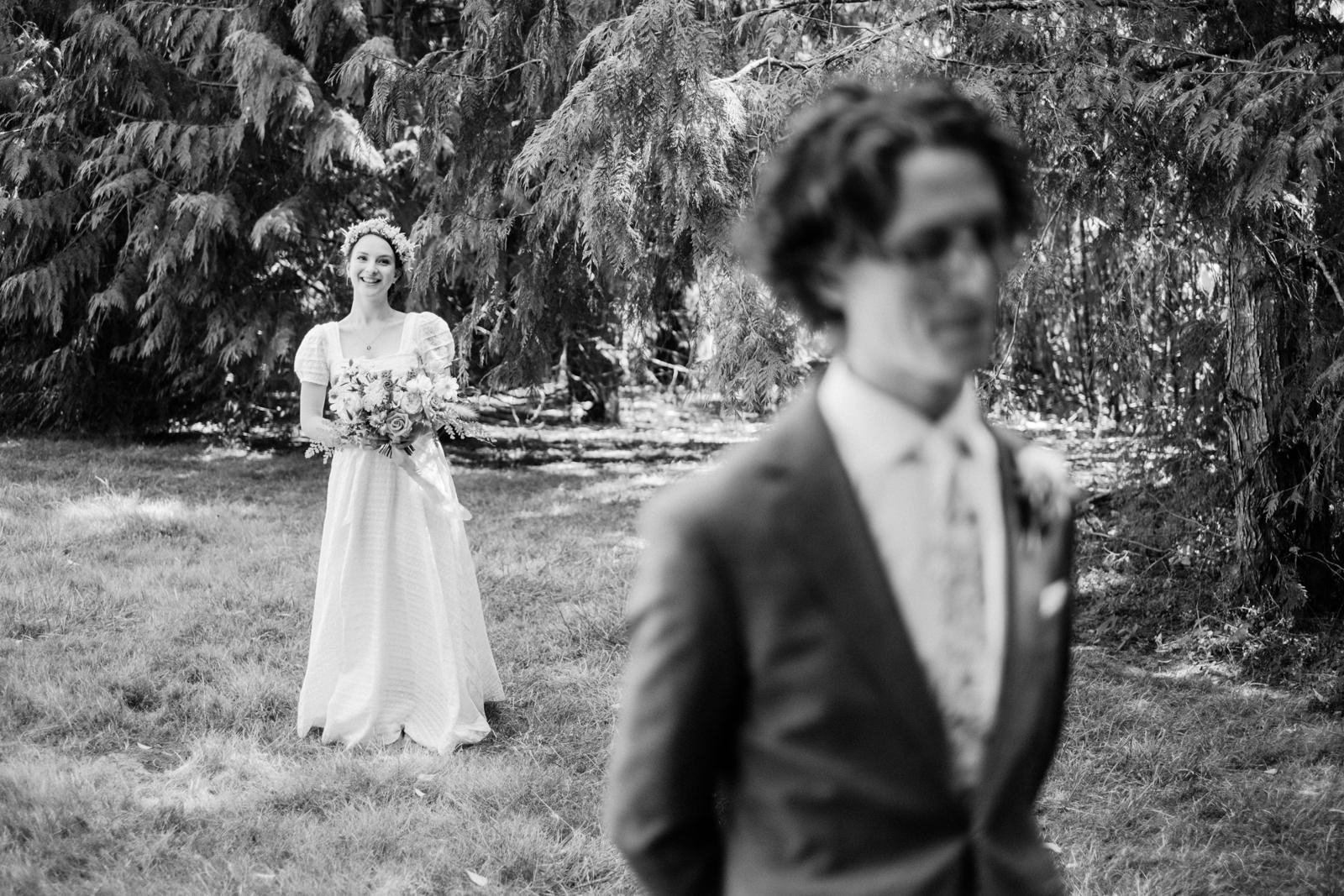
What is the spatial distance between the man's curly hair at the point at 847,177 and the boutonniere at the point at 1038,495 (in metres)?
0.29

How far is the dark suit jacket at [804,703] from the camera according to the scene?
4.14 feet

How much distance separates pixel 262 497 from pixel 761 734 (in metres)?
9.65

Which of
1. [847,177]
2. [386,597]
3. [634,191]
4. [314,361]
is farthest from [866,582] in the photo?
[314,361]

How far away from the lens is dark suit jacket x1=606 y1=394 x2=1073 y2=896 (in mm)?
1262

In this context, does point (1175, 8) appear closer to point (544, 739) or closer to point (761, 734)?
point (544, 739)

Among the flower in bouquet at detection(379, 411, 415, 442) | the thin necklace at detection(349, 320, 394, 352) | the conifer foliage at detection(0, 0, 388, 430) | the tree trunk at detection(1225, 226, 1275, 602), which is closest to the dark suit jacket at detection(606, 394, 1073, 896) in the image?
the flower in bouquet at detection(379, 411, 415, 442)

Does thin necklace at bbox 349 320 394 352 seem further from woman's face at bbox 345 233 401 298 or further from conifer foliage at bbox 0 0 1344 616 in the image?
conifer foliage at bbox 0 0 1344 616

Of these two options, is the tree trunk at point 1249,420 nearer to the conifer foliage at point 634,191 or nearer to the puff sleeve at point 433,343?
the conifer foliage at point 634,191

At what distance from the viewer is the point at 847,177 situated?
121 cm

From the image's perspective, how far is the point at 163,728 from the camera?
16.8 ft

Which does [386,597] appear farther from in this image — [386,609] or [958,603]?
[958,603]

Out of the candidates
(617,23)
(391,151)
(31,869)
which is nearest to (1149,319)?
(617,23)

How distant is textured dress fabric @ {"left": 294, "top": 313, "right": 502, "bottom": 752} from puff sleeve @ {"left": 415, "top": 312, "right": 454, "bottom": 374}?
0.04 metres

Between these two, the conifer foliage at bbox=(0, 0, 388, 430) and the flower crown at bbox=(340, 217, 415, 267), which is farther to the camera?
the conifer foliage at bbox=(0, 0, 388, 430)
